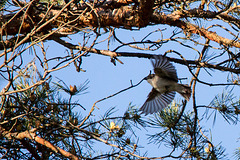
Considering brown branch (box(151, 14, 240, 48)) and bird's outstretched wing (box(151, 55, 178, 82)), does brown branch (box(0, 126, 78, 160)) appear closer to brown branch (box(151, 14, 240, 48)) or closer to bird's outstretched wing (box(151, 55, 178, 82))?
bird's outstretched wing (box(151, 55, 178, 82))

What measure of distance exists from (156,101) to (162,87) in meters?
0.15

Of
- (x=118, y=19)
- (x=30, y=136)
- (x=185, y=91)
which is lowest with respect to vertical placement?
(x=30, y=136)

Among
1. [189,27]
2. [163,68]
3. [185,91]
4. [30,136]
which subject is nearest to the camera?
[30,136]

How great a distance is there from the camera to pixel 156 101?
180 centimetres

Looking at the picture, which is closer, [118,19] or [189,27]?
[118,19]

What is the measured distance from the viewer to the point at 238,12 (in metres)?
1.96

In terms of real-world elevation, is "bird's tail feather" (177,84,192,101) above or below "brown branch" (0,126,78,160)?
above

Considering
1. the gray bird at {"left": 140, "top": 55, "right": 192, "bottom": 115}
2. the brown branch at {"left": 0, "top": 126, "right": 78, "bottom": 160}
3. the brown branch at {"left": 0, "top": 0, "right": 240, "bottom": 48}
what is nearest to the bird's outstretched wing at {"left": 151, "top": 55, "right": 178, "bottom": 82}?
the gray bird at {"left": 140, "top": 55, "right": 192, "bottom": 115}

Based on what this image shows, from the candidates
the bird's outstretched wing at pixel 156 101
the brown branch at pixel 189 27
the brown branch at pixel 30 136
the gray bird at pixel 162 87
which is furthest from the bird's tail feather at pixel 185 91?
the brown branch at pixel 30 136

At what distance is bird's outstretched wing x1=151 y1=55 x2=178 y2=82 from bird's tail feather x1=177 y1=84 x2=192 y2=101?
53 millimetres

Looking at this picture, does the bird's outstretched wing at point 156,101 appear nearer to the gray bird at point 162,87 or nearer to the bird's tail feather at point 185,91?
the gray bird at point 162,87

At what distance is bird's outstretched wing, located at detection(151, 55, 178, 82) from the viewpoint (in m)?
1.47

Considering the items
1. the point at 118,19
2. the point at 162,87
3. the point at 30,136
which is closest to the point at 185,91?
the point at 162,87

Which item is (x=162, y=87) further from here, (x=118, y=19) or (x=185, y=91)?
(x=118, y=19)
